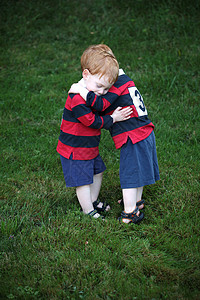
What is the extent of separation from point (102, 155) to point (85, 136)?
123cm

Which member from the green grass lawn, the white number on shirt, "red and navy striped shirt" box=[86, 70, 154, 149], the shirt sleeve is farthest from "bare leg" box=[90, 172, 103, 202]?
the white number on shirt

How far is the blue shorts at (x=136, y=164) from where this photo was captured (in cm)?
303

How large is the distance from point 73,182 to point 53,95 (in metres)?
2.75

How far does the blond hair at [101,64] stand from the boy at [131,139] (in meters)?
0.05

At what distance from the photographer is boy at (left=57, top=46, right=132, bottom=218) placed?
111 inches

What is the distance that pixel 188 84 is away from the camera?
554 cm

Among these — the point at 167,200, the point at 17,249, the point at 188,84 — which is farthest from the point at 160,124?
the point at 17,249

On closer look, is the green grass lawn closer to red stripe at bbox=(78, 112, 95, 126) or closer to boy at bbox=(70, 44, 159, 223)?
boy at bbox=(70, 44, 159, 223)

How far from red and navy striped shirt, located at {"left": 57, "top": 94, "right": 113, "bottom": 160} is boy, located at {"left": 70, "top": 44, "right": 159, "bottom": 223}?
0.11 metres

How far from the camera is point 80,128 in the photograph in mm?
3012

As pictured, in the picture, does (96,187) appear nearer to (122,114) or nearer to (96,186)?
(96,186)

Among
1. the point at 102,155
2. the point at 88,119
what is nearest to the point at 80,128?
the point at 88,119

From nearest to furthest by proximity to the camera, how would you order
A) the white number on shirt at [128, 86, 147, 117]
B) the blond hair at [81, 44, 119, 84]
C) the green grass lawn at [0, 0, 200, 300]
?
the green grass lawn at [0, 0, 200, 300]
the blond hair at [81, 44, 119, 84]
the white number on shirt at [128, 86, 147, 117]

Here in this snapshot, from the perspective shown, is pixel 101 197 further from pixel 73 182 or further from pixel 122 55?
pixel 122 55
